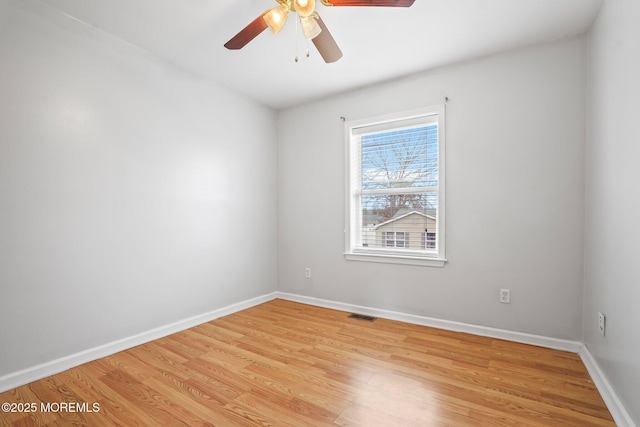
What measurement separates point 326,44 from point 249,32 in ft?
1.64

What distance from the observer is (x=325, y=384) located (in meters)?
2.00

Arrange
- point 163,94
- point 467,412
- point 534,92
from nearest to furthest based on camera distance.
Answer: point 467,412 → point 534,92 → point 163,94

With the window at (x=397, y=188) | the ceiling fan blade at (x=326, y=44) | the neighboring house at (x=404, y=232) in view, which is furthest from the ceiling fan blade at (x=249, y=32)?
the neighboring house at (x=404, y=232)

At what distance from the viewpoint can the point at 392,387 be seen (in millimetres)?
1962

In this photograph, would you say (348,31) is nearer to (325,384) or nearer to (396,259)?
(396,259)

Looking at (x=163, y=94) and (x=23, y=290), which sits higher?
(x=163, y=94)

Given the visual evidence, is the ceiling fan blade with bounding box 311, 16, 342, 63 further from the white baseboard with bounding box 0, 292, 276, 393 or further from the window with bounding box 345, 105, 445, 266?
the white baseboard with bounding box 0, 292, 276, 393

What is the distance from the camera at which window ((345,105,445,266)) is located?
309 centimetres

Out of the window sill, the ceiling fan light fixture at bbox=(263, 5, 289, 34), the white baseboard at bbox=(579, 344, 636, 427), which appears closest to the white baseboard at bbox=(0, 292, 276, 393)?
the window sill

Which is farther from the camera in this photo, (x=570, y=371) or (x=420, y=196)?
(x=420, y=196)

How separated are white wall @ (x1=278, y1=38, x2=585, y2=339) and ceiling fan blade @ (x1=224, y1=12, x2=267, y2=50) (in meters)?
1.72

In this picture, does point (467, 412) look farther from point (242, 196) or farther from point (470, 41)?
point (242, 196)

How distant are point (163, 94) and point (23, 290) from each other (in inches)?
73.3

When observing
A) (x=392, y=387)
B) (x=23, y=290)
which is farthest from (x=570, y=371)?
(x=23, y=290)
